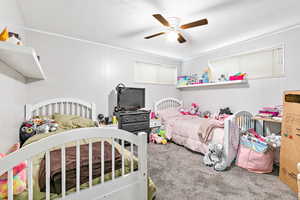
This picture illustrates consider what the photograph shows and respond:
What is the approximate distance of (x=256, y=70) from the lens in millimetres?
2998

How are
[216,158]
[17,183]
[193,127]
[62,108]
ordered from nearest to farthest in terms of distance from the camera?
1. [17,183]
2. [216,158]
3. [62,108]
4. [193,127]

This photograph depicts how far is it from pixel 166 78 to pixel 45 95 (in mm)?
3180

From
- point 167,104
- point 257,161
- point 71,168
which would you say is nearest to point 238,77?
point 257,161

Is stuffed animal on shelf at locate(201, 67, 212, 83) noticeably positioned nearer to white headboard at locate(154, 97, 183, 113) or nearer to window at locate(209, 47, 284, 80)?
window at locate(209, 47, 284, 80)

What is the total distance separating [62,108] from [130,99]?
1.44m

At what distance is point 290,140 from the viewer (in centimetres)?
178

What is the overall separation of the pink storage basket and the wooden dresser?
8.1 inches

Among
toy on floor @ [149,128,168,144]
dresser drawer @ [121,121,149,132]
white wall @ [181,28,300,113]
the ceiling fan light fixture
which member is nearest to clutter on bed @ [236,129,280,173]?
white wall @ [181,28,300,113]

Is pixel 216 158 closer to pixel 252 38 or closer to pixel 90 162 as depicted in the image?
pixel 90 162

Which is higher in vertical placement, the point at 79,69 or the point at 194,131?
the point at 79,69

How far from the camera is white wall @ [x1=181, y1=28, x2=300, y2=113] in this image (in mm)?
2445

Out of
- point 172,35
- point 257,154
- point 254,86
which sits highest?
point 172,35

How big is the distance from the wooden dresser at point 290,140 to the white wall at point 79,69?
301cm

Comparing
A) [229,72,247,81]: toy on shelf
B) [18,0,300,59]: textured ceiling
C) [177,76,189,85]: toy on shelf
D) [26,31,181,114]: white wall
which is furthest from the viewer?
[177,76,189,85]: toy on shelf
